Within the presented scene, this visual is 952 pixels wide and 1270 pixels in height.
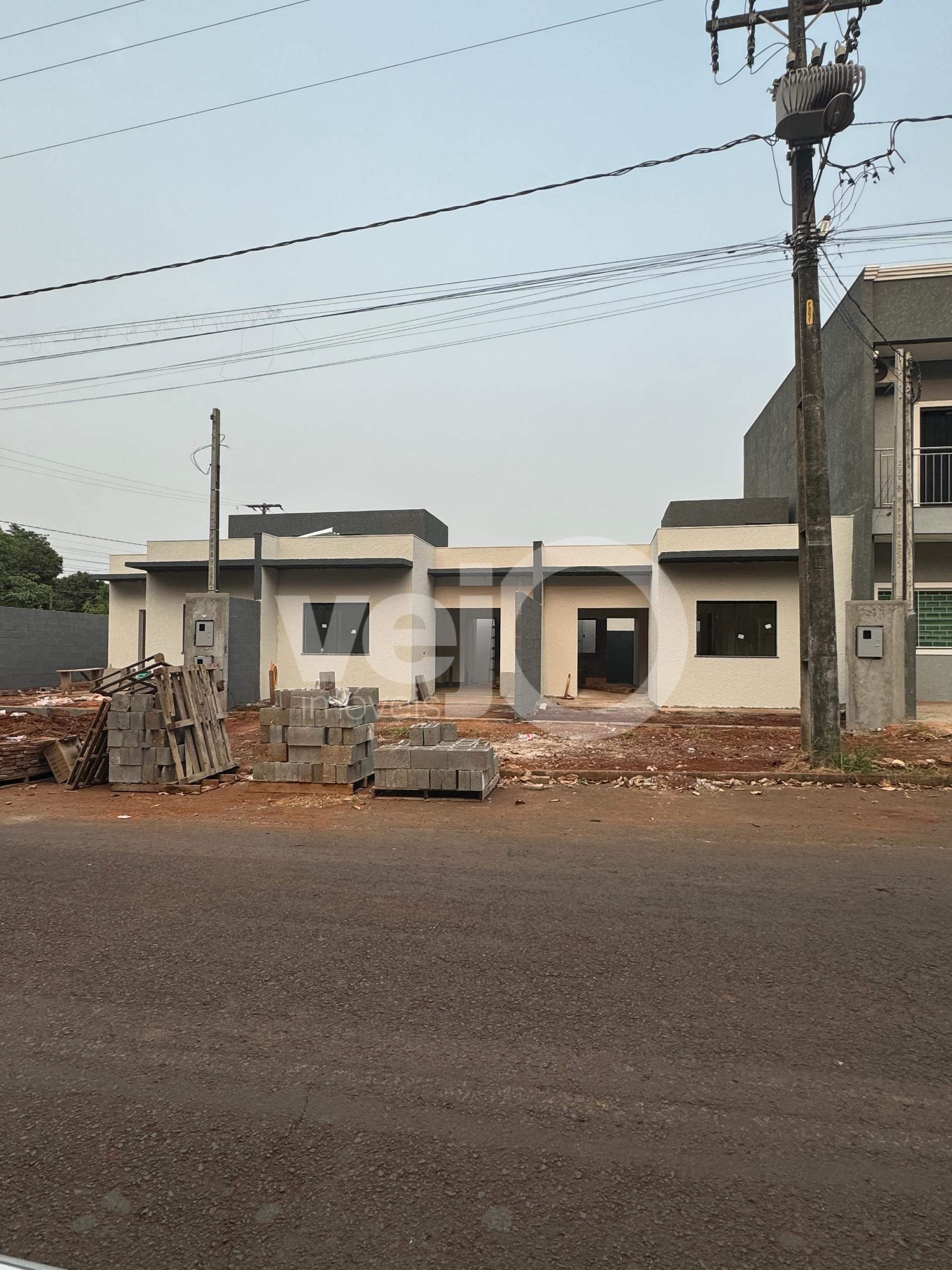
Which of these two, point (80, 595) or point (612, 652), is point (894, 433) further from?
point (80, 595)

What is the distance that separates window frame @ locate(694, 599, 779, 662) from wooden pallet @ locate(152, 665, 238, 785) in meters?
11.8

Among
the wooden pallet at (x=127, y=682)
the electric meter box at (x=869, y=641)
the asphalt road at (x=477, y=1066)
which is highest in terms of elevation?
the electric meter box at (x=869, y=641)

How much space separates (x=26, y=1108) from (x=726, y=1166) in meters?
2.41

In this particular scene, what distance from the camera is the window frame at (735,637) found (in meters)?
17.7

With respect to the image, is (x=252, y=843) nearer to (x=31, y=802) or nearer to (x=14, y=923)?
(x=14, y=923)

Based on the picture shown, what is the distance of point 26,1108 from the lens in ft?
8.62

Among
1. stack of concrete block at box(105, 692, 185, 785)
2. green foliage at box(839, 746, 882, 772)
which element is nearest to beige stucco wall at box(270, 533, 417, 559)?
stack of concrete block at box(105, 692, 185, 785)

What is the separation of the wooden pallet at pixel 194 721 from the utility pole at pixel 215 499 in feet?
23.9

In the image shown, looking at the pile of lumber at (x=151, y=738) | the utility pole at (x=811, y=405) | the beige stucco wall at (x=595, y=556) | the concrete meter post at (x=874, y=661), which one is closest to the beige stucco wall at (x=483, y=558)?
the beige stucco wall at (x=595, y=556)

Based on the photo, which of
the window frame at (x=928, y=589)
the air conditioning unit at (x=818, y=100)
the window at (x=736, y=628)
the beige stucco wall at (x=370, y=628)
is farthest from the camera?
the beige stucco wall at (x=370, y=628)

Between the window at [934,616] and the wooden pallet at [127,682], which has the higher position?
the window at [934,616]

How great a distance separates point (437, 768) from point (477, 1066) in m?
5.59

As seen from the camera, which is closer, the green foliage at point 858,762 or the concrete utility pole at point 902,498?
the green foliage at point 858,762

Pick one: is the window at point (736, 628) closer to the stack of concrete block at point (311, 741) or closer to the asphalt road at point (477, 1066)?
the stack of concrete block at point (311, 741)
